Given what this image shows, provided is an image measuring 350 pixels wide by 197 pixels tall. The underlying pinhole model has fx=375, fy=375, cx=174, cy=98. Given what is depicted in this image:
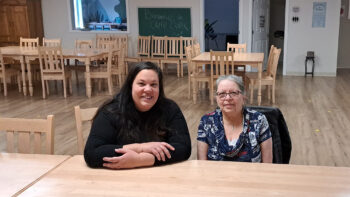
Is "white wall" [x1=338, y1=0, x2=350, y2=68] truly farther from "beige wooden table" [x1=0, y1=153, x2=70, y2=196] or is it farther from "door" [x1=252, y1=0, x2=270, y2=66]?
"beige wooden table" [x1=0, y1=153, x2=70, y2=196]

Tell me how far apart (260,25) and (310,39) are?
122 centimetres

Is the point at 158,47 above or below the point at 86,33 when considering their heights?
below

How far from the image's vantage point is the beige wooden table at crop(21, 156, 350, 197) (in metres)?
1.50

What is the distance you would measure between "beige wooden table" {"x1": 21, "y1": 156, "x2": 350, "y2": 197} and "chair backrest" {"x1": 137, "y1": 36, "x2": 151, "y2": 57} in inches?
283

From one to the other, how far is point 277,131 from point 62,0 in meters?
8.27

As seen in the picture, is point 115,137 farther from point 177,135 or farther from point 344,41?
point 344,41

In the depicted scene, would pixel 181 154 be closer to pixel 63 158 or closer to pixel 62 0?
pixel 63 158

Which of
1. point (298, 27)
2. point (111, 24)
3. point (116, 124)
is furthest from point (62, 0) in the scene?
point (116, 124)


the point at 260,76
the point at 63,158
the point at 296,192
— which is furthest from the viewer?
the point at 260,76

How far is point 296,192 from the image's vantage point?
4.86ft

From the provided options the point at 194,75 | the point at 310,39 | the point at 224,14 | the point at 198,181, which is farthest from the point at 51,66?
the point at 224,14

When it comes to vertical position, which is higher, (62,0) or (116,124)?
(62,0)

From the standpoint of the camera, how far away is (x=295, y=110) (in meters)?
5.35

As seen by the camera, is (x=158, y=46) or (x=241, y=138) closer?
(x=241, y=138)
